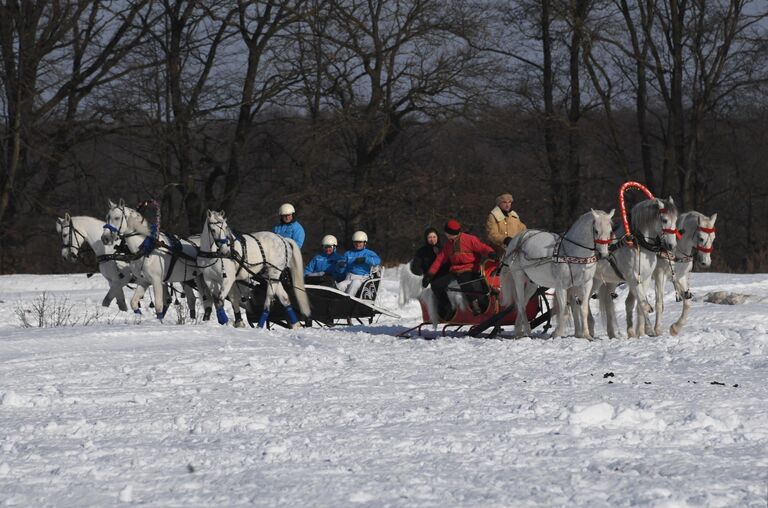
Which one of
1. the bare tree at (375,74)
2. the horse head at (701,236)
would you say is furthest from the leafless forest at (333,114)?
the horse head at (701,236)

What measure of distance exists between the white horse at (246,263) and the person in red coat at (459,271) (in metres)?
2.51

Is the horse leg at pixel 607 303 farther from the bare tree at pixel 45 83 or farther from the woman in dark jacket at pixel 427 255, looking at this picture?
the bare tree at pixel 45 83

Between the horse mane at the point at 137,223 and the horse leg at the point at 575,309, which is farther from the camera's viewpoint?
the horse mane at the point at 137,223

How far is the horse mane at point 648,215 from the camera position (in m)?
12.5

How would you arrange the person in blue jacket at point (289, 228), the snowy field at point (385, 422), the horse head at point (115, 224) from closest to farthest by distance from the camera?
the snowy field at point (385, 422)
the horse head at point (115, 224)
the person in blue jacket at point (289, 228)

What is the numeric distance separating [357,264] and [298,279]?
5.85 ft

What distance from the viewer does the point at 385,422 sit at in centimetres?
690

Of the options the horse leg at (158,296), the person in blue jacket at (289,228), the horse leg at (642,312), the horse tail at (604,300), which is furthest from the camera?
the person in blue jacket at (289,228)

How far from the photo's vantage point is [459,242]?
1394 centimetres

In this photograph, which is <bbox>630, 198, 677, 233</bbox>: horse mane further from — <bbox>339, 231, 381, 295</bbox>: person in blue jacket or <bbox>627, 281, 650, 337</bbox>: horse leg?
<bbox>339, 231, 381, 295</bbox>: person in blue jacket

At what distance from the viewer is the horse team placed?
493 inches

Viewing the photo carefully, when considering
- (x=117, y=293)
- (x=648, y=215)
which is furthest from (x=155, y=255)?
(x=648, y=215)

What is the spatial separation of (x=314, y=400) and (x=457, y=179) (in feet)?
84.2

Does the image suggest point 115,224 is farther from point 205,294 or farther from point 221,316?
point 221,316
